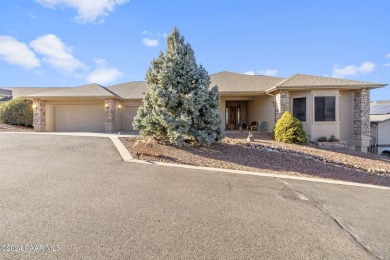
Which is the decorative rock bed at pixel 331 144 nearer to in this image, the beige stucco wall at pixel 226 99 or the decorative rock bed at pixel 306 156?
the decorative rock bed at pixel 306 156

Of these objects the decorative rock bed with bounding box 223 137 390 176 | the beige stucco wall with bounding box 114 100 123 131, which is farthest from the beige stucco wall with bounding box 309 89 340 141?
the beige stucco wall with bounding box 114 100 123 131

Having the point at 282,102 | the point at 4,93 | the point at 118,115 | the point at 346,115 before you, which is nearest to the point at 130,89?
the point at 118,115

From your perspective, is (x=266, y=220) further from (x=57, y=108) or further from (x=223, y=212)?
(x=57, y=108)

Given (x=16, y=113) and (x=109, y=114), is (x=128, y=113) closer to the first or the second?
(x=109, y=114)

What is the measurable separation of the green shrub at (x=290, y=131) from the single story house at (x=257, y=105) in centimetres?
142

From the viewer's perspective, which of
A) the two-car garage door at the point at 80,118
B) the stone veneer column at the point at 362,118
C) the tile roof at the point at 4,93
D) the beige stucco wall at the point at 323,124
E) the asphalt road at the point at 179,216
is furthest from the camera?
the tile roof at the point at 4,93

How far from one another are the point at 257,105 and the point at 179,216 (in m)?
14.8

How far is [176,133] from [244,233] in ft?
18.6

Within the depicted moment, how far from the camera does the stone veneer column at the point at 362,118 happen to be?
1265 cm

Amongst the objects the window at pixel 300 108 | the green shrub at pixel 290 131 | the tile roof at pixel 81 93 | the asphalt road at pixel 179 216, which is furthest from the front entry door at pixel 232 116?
the asphalt road at pixel 179 216

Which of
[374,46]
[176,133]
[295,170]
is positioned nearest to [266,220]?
[295,170]

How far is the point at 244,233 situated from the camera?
2824mm

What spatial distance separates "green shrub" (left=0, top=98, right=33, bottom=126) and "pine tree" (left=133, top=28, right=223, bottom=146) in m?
12.9

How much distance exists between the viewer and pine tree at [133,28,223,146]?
8.31m
